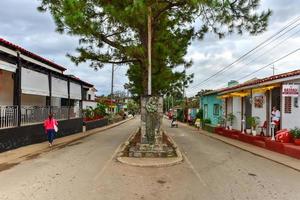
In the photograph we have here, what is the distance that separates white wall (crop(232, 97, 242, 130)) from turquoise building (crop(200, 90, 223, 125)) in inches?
217

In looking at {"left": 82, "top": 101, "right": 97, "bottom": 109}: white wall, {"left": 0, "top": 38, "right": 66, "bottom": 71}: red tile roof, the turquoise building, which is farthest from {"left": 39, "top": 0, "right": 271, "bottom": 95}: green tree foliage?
{"left": 82, "top": 101, "right": 97, "bottom": 109}: white wall

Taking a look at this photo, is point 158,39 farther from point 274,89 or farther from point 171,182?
point 171,182

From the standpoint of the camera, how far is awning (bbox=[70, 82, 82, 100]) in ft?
105

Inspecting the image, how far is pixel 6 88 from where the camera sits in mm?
23172

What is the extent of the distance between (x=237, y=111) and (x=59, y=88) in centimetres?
1272

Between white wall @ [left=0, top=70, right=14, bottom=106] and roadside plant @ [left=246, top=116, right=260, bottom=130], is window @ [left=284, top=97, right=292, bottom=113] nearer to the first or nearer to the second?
roadside plant @ [left=246, top=116, right=260, bottom=130]

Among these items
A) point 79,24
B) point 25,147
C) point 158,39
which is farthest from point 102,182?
point 158,39

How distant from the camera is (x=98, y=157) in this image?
15.3m

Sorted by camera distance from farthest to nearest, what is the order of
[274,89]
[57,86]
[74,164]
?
[57,86] < [274,89] < [74,164]

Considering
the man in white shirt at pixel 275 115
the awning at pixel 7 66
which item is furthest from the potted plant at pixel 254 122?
the awning at pixel 7 66

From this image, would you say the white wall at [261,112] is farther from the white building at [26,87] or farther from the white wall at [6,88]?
the white wall at [6,88]

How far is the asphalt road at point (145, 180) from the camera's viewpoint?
8727mm

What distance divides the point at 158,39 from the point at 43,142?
8.32 m

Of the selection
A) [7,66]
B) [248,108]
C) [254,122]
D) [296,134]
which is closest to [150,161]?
[296,134]
